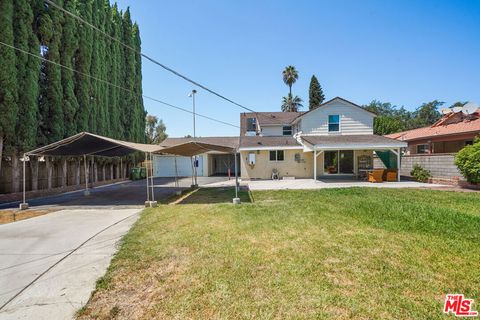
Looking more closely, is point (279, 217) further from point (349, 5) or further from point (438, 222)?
point (349, 5)

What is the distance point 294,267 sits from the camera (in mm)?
4180

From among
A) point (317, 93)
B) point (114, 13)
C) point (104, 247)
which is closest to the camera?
point (104, 247)

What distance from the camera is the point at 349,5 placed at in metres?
10.5

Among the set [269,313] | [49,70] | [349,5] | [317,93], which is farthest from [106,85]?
[317,93]

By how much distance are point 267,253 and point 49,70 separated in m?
16.2

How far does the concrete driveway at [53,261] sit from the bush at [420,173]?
16.9 metres

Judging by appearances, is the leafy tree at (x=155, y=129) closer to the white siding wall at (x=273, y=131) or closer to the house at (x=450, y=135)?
the white siding wall at (x=273, y=131)

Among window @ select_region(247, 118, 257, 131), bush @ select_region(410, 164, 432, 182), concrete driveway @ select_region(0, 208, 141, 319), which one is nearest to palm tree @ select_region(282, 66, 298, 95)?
window @ select_region(247, 118, 257, 131)

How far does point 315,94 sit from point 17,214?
38170 millimetres

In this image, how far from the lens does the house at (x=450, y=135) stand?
1716cm

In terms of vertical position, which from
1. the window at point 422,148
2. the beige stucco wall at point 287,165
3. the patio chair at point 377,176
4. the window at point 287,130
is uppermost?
the window at point 287,130

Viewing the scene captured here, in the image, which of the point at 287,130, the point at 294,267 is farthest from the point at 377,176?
the point at 294,267

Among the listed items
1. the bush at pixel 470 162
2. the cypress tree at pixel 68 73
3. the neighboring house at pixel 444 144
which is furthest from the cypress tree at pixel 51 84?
the neighboring house at pixel 444 144

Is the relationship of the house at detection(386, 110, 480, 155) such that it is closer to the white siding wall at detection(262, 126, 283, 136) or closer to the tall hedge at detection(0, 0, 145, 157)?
the white siding wall at detection(262, 126, 283, 136)
